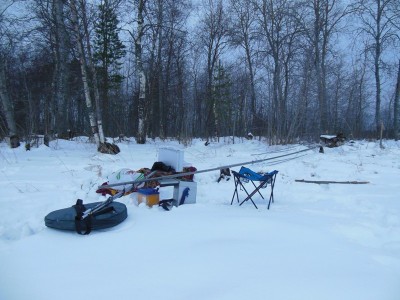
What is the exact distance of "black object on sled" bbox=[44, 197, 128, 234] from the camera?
2.88 m

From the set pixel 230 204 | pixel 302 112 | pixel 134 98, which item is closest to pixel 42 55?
pixel 134 98

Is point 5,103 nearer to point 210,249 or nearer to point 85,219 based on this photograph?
point 85,219

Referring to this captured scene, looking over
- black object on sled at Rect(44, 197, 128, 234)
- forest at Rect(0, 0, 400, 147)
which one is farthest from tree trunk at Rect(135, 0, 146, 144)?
black object on sled at Rect(44, 197, 128, 234)

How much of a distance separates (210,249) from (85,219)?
Result: 1.26 m

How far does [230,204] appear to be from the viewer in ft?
14.8

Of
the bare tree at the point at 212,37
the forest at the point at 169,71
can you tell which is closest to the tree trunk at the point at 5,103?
→ the forest at the point at 169,71

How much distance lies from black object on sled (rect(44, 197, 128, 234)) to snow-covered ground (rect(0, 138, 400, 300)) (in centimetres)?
8

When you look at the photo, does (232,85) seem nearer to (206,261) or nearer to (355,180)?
(355,180)

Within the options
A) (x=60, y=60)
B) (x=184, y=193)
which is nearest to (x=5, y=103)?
(x=60, y=60)

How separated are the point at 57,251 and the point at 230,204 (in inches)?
101

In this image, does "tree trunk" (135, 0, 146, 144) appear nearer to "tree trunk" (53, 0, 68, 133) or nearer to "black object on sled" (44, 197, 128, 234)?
"tree trunk" (53, 0, 68, 133)

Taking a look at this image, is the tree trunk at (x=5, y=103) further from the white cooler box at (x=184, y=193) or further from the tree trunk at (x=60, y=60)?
the white cooler box at (x=184, y=193)

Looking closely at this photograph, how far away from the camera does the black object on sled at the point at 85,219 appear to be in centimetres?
288

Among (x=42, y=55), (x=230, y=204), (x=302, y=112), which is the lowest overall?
(x=230, y=204)
